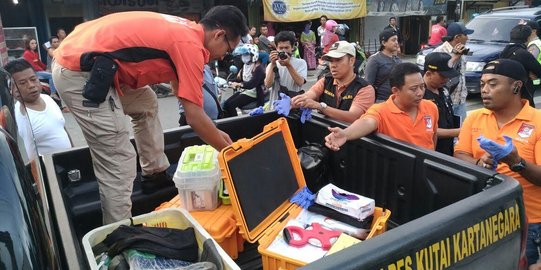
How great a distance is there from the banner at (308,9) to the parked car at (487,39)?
5.47m

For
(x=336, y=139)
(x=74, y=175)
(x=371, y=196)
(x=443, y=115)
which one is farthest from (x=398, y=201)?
(x=74, y=175)

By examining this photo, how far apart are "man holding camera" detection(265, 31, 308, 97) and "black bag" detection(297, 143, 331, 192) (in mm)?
2161

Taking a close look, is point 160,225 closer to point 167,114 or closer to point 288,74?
point 288,74

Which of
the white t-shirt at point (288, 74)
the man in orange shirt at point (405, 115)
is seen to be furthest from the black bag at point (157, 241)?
the white t-shirt at point (288, 74)

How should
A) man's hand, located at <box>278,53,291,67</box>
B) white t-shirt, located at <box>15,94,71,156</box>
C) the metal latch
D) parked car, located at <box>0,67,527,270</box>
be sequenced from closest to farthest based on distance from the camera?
1. parked car, located at <box>0,67,527,270</box>
2. the metal latch
3. white t-shirt, located at <box>15,94,71,156</box>
4. man's hand, located at <box>278,53,291,67</box>

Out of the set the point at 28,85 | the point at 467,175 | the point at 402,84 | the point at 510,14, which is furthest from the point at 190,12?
the point at 467,175

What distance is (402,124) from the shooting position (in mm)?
2869

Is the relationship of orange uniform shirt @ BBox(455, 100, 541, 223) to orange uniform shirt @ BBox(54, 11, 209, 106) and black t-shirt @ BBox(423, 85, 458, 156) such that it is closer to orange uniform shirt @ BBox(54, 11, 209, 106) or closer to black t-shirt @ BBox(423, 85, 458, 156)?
black t-shirt @ BBox(423, 85, 458, 156)

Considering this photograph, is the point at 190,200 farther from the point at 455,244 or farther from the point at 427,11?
the point at 427,11

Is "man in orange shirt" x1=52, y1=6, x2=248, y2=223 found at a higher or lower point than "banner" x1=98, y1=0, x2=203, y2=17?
lower

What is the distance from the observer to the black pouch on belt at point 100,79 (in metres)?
2.38

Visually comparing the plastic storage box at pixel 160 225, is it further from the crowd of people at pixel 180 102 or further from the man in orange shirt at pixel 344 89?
the man in orange shirt at pixel 344 89

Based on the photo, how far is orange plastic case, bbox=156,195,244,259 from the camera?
2268 mm

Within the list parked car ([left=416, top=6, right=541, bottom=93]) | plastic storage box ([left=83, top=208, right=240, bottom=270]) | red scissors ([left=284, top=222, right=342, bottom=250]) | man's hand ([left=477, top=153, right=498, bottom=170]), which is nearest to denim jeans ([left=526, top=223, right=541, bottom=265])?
man's hand ([left=477, top=153, right=498, bottom=170])
